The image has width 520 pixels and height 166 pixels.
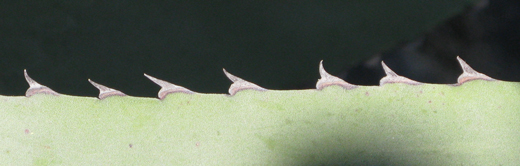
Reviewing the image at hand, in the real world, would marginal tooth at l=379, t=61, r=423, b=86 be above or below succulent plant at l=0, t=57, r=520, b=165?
above

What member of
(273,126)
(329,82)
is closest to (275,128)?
(273,126)

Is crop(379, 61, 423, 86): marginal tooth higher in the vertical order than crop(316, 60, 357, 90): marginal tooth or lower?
higher

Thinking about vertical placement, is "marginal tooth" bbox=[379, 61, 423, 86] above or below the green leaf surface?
above

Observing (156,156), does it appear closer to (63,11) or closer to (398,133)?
(398,133)

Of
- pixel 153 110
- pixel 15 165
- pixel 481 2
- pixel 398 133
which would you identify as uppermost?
pixel 481 2

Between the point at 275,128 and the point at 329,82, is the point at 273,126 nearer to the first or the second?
the point at 275,128

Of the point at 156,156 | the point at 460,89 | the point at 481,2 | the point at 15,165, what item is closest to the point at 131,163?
the point at 156,156

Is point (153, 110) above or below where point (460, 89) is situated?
below

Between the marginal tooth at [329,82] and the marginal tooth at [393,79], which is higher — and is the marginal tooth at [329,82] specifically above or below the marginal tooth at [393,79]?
below

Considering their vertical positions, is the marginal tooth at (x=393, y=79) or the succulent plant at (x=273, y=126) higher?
the marginal tooth at (x=393, y=79)

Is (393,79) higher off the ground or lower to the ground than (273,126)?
higher

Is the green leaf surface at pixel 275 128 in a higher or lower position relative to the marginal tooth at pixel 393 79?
lower
